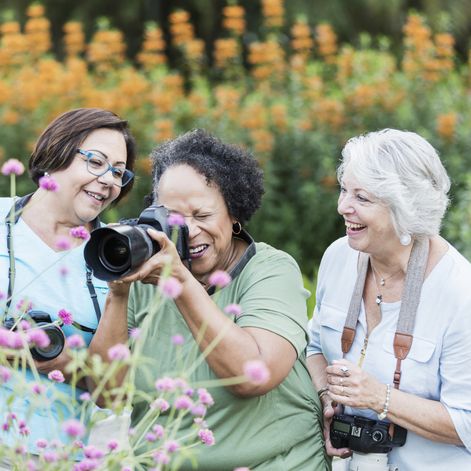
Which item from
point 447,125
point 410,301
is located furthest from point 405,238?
point 447,125

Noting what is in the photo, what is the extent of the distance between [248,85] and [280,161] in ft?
3.99

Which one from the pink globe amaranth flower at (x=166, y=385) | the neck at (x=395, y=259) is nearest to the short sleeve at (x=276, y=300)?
the neck at (x=395, y=259)

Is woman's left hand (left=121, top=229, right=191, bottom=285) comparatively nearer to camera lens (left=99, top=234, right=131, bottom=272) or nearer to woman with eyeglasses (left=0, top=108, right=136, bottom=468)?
→ camera lens (left=99, top=234, right=131, bottom=272)

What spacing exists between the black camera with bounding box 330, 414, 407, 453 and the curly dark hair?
0.67 meters

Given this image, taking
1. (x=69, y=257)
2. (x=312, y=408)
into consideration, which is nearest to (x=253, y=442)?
(x=312, y=408)

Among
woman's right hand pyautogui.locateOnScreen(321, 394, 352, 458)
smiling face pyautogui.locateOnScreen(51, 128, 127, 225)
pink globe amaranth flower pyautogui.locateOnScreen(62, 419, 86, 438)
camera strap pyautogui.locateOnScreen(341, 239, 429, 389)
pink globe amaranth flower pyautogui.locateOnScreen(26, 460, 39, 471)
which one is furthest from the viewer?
smiling face pyautogui.locateOnScreen(51, 128, 127, 225)

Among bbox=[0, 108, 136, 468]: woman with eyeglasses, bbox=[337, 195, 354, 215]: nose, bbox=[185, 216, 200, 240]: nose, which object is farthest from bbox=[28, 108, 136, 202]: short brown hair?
bbox=[337, 195, 354, 215]: nose

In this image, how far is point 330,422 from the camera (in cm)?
279

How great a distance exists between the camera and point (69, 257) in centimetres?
291

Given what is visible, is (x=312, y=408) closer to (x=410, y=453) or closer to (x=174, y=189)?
(x=410, y=453)

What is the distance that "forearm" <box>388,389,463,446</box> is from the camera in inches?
102

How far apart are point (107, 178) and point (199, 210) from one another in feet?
1.25

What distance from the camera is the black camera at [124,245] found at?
90.4 inches

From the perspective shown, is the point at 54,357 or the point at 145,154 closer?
the point at 54,357
